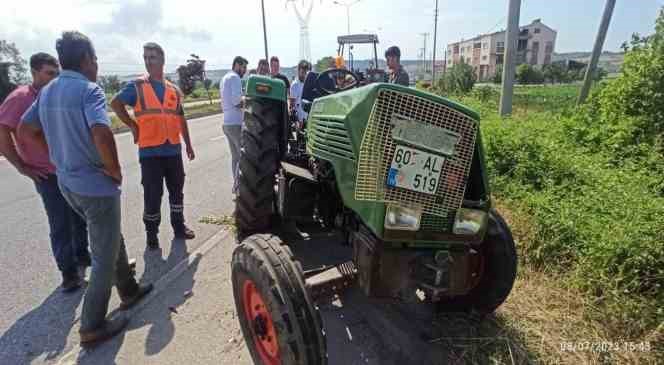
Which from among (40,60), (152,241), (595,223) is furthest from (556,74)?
(40,60)

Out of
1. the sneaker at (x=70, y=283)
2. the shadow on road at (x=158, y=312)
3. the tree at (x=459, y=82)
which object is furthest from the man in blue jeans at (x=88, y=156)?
the tree at (x=459, y=82)

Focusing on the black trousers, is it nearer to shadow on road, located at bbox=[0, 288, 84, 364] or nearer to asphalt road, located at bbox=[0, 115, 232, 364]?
asphalt road, located at bbox=[0, 115, 232, 364]

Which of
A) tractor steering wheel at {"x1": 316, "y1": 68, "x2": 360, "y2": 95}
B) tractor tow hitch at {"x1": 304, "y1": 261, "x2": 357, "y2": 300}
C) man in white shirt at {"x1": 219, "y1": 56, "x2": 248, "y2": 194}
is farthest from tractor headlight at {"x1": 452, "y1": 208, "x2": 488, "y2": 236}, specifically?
man in white shirt at {"x1": 219, "y1": 56, "x2": 248, "y2": 194}

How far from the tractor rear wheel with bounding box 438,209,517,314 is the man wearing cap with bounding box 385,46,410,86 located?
9.70ft

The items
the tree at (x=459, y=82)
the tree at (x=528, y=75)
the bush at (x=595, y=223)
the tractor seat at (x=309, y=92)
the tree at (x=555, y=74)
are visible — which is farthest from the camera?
the tree at (x=555, y=74)

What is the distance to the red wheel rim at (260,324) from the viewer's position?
1.85 m

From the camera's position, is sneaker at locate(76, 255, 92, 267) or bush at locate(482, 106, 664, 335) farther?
sneaker at locate(76, 255, 92, 267)

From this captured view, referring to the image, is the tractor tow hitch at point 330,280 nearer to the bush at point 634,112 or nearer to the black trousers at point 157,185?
the black trousers at point 157,185

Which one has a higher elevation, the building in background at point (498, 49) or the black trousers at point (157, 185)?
the building in background at point (498, 49)

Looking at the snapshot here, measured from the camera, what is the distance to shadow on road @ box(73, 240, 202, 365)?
2.20m

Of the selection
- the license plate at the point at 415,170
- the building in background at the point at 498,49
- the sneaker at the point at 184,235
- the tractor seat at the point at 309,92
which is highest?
the building in background at the point at 498,49

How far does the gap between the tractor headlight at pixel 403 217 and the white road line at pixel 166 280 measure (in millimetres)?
2072

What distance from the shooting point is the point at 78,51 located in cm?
211

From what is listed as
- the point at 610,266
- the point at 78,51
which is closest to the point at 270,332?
the point at 78,51
